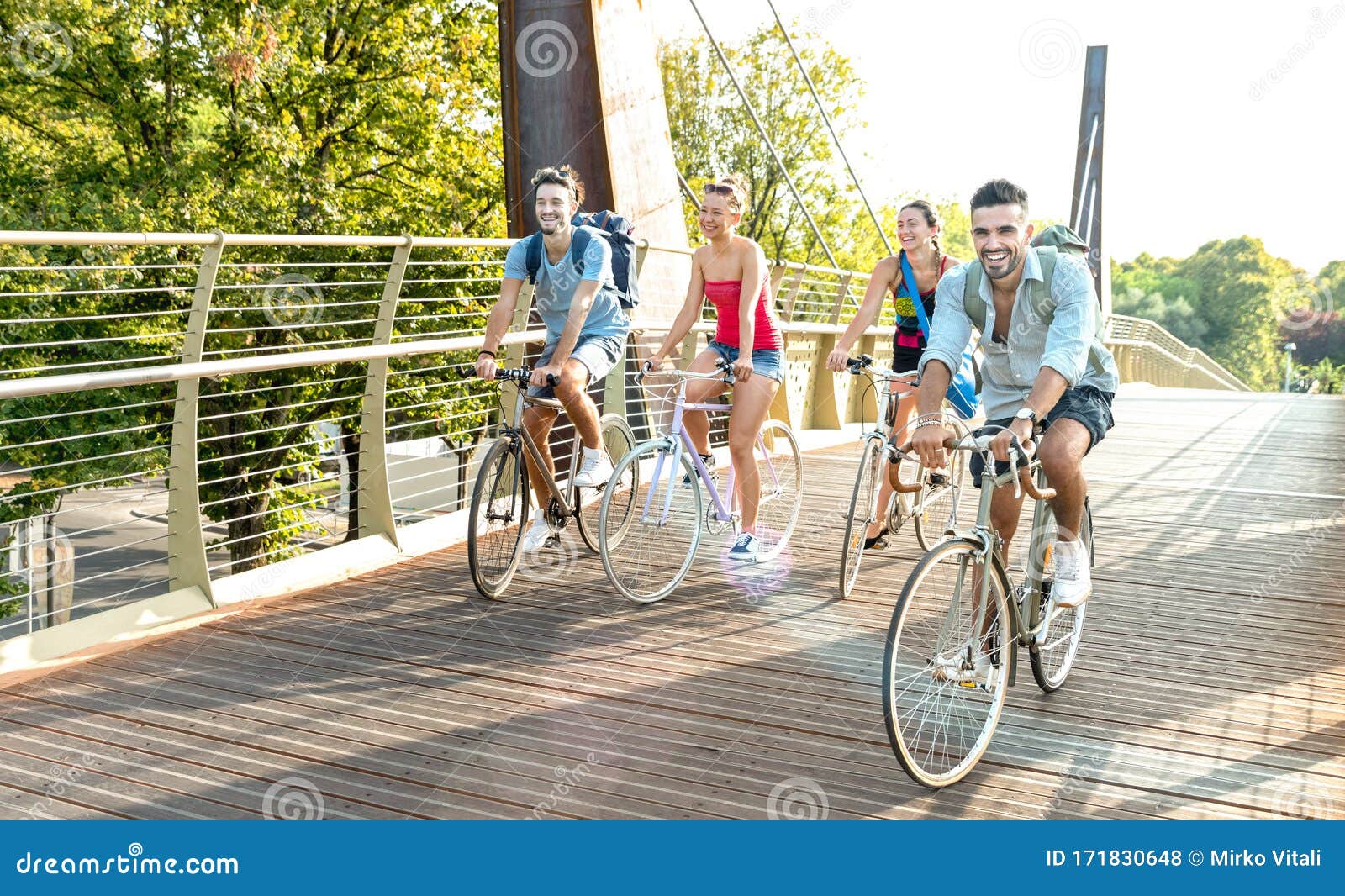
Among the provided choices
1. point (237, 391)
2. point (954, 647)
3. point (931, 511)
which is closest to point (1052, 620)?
point (954, 647)

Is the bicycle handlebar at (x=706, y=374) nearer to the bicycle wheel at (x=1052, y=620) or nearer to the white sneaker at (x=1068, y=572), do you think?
the bicycle wheel at (x=1052, y=620)

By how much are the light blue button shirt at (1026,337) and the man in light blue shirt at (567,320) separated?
2.05 metres

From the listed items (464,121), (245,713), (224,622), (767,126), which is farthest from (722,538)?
(767,126)

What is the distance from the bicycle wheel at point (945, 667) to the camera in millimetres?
3531

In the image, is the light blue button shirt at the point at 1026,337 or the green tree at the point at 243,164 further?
the green tree at the point at 243,164

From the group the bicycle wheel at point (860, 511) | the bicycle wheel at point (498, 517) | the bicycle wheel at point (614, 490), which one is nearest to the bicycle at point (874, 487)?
the bicycle wheel at point (860, 511)

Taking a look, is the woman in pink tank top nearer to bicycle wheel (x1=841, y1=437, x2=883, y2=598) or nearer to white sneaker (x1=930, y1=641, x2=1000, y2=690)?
bicycle wheel (x1=841, y1=437, x2=883, y2=598)

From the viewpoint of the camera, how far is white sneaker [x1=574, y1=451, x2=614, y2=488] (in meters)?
6.07

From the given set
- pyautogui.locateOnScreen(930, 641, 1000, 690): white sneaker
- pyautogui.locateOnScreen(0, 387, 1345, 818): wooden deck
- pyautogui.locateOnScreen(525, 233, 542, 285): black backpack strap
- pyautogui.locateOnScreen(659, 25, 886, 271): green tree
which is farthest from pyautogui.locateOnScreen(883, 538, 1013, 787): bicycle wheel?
pyautogui.locateOnScreen(659, 25, 886, 271): green tree

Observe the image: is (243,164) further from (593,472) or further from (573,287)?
(593,472)

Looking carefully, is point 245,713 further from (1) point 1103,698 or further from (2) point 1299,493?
(2) point 1299,493

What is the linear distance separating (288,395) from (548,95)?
1263 centimetres

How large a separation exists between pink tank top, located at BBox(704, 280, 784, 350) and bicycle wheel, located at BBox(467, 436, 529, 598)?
123cm

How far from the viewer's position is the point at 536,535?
6.03m
